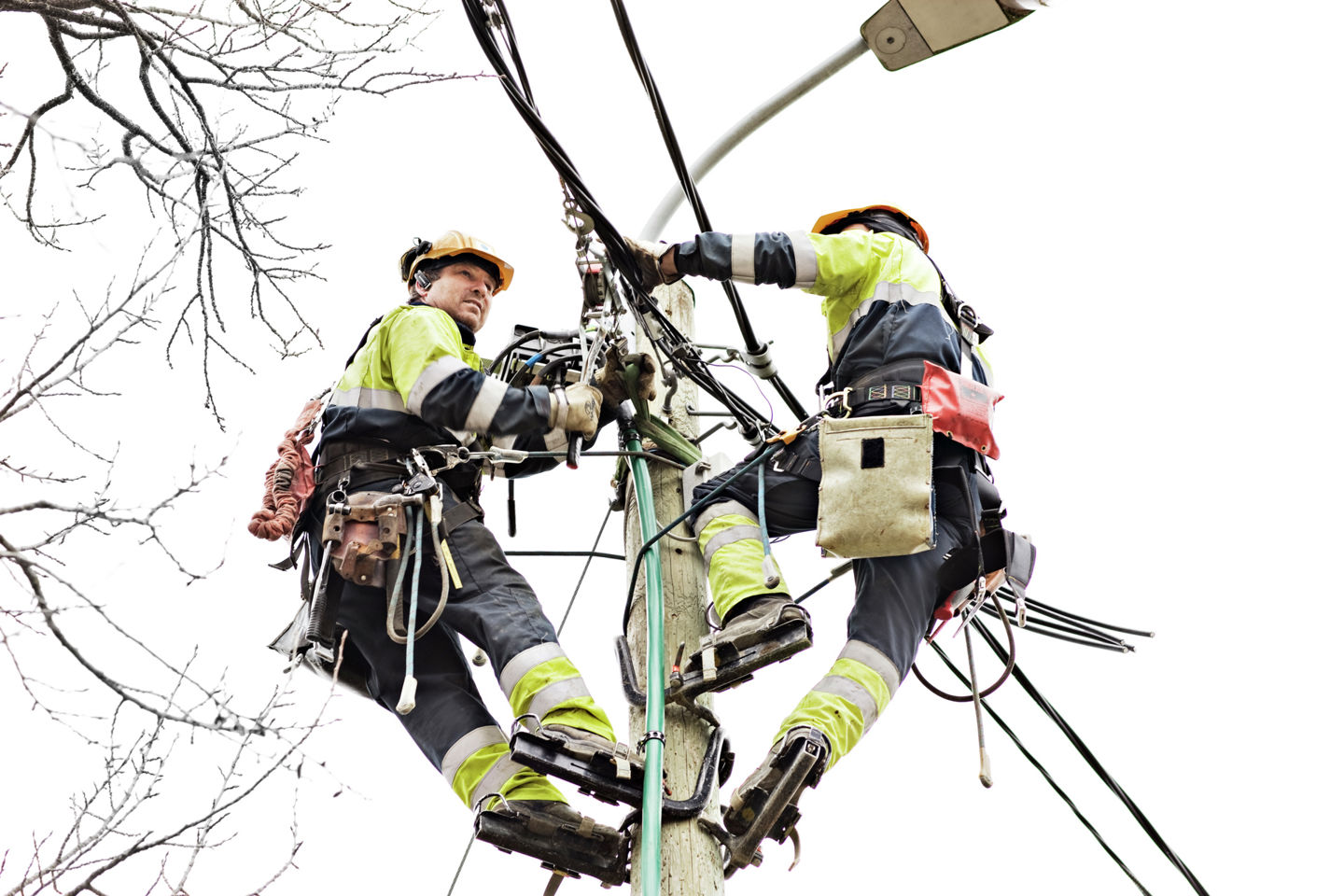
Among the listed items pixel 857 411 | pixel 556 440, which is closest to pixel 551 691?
pixel 556 440

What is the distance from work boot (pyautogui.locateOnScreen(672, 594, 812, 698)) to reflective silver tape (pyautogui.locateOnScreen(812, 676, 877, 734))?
201mm

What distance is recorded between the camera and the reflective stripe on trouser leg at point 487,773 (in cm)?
474

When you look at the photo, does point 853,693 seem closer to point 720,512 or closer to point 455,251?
point 720,512

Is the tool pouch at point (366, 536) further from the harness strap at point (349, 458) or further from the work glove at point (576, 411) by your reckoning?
the work glove at point (576, 411)

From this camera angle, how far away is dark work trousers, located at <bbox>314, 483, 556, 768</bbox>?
4.98 m

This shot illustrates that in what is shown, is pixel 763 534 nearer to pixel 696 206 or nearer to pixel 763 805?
pixel 763 805

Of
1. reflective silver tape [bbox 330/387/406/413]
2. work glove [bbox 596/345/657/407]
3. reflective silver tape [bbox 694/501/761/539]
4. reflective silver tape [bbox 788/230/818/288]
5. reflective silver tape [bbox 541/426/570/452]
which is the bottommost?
reflective silver tape [bbox 694/501/761/539]

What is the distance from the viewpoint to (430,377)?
509 centimetres

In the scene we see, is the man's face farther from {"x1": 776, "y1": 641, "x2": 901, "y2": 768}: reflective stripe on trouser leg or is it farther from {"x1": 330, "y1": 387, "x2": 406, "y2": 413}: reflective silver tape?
{"x1": 776, "y1": 641, "x2": 901, "y2": 768}: reflective stripe on trouser leg

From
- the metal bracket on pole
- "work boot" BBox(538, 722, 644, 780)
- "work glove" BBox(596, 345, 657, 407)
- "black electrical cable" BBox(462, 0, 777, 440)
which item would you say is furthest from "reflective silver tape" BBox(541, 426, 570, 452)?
the metal bracket on pole

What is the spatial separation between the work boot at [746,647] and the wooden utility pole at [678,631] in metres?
0.12

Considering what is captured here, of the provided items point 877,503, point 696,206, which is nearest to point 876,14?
point 696,206

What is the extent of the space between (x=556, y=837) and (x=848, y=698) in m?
1.00

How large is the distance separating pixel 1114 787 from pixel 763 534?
2081mm
